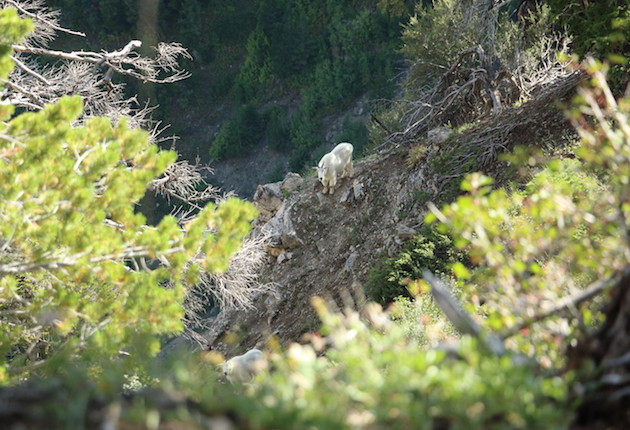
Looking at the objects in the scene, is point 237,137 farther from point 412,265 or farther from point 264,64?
point 412,265

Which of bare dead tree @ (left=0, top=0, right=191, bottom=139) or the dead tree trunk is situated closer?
the dead tree trunk

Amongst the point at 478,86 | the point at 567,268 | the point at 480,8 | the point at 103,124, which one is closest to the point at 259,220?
the point at 478,86

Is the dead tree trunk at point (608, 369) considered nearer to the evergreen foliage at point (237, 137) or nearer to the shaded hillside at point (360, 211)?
the shaded hillside at point (360, 211)

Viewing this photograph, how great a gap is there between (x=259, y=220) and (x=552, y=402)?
12.1 m

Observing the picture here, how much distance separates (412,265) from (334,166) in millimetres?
3510

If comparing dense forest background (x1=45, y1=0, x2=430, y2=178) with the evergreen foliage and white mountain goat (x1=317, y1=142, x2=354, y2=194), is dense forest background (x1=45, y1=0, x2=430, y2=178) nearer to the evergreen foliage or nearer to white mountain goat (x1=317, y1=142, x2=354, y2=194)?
the evergreen foliage

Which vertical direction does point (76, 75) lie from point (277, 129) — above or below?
above

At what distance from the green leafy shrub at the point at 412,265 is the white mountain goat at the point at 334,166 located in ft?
9.69

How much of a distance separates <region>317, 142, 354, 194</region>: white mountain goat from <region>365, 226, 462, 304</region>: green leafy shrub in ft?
9.69

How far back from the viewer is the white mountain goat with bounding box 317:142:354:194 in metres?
12.6

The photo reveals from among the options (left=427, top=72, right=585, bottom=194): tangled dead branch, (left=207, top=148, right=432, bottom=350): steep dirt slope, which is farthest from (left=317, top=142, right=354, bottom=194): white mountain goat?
(left=427, top=72, right=585, bottom=194): tangled dead branch

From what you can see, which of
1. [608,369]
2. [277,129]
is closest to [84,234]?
[608,369]

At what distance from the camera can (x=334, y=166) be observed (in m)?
12.7

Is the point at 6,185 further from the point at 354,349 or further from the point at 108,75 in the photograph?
the point at 108,75
